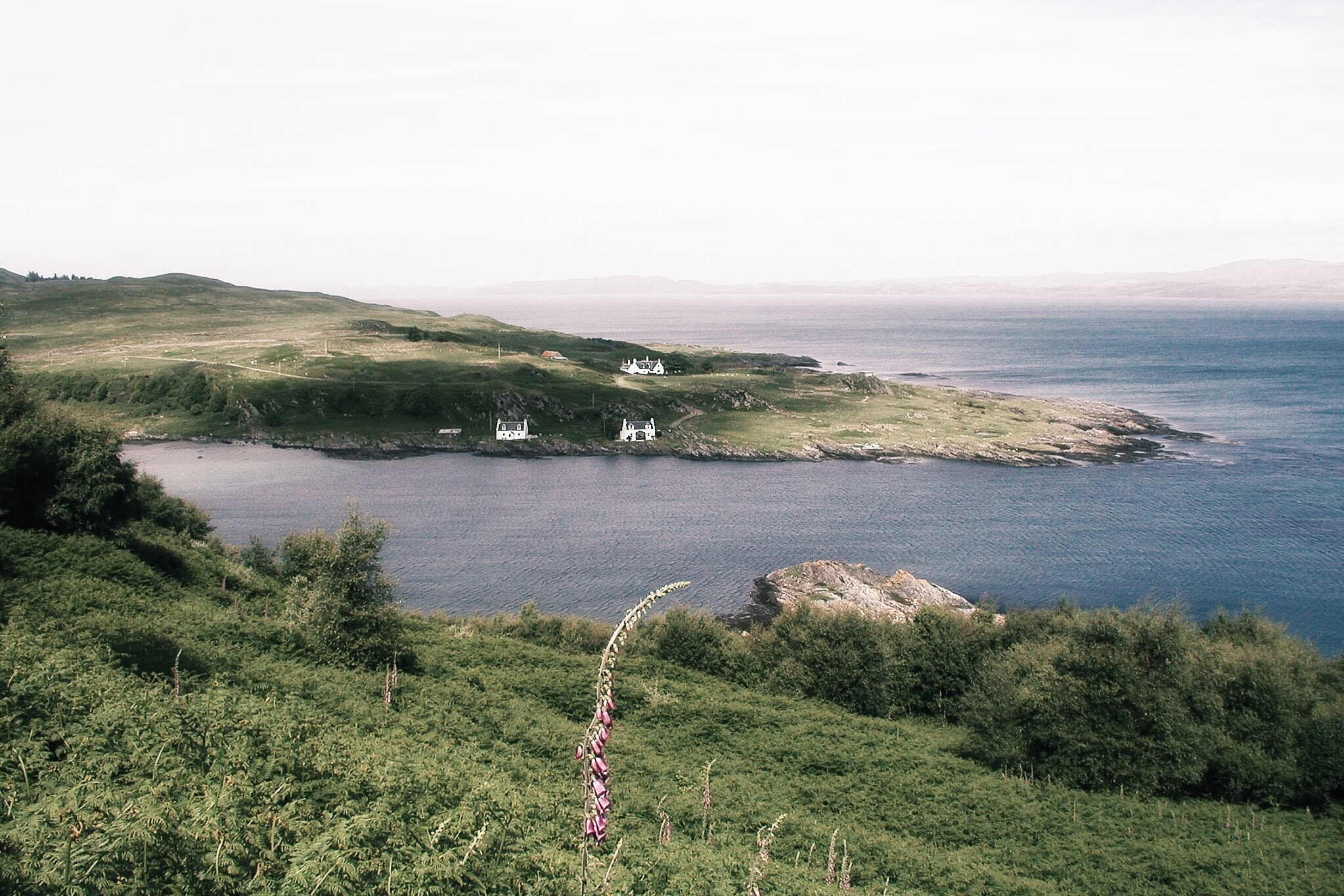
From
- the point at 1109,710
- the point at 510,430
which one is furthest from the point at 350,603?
the point at 510,430

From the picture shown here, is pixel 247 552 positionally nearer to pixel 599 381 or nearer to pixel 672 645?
pixel 672 645

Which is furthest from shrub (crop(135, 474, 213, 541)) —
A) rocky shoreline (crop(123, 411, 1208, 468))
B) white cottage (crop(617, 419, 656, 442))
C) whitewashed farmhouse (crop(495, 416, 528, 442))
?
white cottage (crop(617, 419, 656, 442))

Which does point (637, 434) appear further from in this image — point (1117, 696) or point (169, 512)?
point (1117, 696)

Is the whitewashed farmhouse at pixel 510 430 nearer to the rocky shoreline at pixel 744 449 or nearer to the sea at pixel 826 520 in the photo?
the rocky shoreline at pixel 744 449

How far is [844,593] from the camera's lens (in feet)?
181

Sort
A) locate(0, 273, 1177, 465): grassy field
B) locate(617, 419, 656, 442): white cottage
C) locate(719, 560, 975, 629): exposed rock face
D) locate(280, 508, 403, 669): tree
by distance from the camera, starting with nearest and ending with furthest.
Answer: locate(280, 508, 403, 669): tree, locate(719, 560, 975, 629): exposed rock face, locate(0, 273, 1177, 465): grassy field, locate(617, 419, 656, 442): white cottage

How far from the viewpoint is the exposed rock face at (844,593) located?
173 feet

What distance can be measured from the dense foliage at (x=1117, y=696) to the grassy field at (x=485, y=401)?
Answer: 68218 mm

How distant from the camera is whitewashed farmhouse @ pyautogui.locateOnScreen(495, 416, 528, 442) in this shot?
359ft

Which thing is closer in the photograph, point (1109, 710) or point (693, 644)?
point (1109, 710)

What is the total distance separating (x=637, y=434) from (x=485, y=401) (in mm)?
23549

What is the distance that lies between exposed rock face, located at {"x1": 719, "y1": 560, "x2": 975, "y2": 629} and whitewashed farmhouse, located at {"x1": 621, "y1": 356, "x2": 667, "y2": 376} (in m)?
89.4

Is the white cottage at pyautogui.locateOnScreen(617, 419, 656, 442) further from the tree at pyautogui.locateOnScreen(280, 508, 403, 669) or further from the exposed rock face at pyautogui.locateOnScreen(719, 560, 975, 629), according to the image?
the tree at pyautogui.locateOnScreen(280, 508, 403, 669)

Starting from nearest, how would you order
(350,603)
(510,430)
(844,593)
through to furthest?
(350,603) < (844,593) < (510,430)
